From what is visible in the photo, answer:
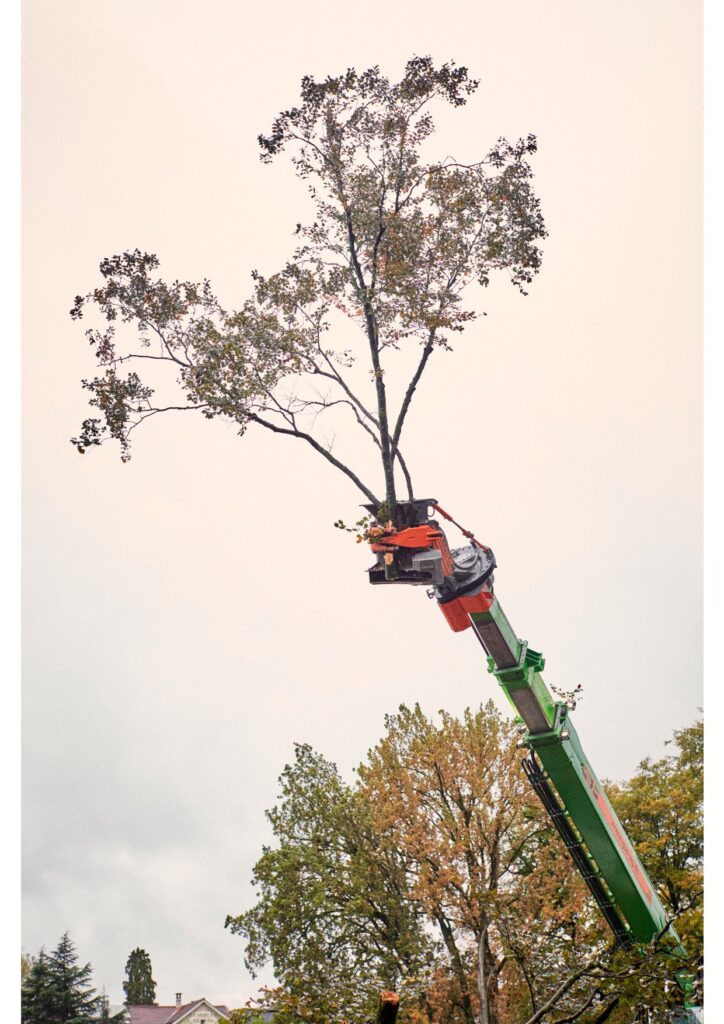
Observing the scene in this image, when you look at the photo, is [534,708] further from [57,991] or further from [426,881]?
[57,991]

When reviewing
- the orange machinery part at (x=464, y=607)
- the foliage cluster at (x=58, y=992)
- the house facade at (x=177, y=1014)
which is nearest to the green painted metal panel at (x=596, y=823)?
the orange machinery part at (x=464, y=607)

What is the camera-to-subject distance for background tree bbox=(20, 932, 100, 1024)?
33.1 ft

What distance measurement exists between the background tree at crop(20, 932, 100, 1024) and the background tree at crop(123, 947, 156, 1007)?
23.9 inches

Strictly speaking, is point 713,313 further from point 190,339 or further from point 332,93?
point 190,339

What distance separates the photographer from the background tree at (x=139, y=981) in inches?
431

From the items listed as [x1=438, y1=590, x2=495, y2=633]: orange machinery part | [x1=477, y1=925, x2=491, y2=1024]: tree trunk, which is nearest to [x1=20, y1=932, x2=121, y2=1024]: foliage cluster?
[x1=477, y1=925, x2=491, y2=1024]: tree trunk

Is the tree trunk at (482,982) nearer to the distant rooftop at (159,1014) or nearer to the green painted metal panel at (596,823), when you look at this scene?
the distant rooftop at (159,1014)

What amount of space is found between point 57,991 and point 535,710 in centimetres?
639

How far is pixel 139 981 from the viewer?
1142cm

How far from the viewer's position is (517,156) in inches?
266

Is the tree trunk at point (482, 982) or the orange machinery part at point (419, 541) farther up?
the tree trunk at point (482, 982)

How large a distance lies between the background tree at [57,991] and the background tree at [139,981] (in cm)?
61
